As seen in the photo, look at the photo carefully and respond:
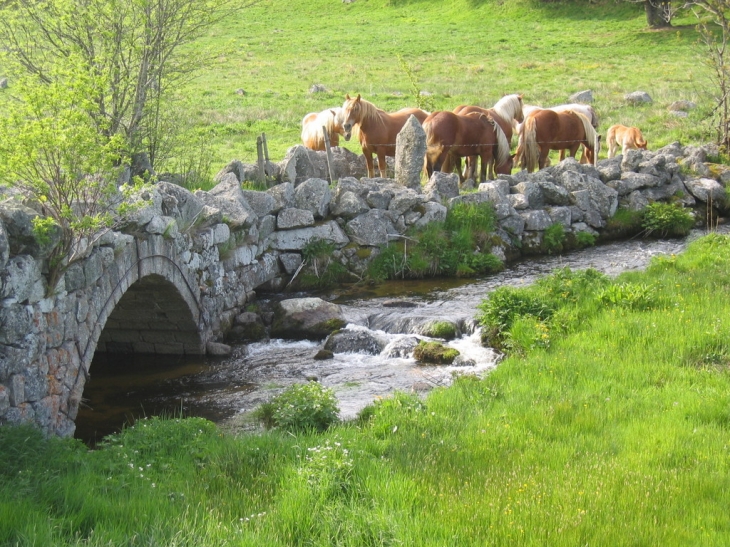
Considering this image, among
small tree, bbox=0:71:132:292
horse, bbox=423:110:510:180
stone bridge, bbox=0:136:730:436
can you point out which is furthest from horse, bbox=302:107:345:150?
small tree, bbox=0:71:132:292

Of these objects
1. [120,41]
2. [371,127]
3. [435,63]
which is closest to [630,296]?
[120,41]

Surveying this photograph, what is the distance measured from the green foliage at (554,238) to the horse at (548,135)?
16.6ft

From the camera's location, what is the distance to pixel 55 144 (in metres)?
8.34

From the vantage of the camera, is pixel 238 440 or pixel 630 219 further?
pixel 630 219

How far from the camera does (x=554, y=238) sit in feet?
62.9

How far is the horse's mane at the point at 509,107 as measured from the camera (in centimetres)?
2536

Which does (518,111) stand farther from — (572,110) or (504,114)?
(572,110)

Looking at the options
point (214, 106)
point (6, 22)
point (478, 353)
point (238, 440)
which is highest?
point (6, 22)

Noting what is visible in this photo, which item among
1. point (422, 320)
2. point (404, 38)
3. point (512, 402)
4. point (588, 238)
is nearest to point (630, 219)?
point (588, 238)

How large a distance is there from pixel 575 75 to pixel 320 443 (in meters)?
35.9

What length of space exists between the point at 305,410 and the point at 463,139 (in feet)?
48.7

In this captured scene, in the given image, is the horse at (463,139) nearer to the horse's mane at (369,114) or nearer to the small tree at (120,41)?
the horse's mane at (369,114)

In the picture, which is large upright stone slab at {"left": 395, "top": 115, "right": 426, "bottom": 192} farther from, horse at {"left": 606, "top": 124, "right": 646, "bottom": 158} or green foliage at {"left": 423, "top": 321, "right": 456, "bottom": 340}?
horse at {"left": 606, "top": 124, "right": 646, "bottom": 158}

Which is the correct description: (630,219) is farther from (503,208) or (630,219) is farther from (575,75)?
(575,75)
